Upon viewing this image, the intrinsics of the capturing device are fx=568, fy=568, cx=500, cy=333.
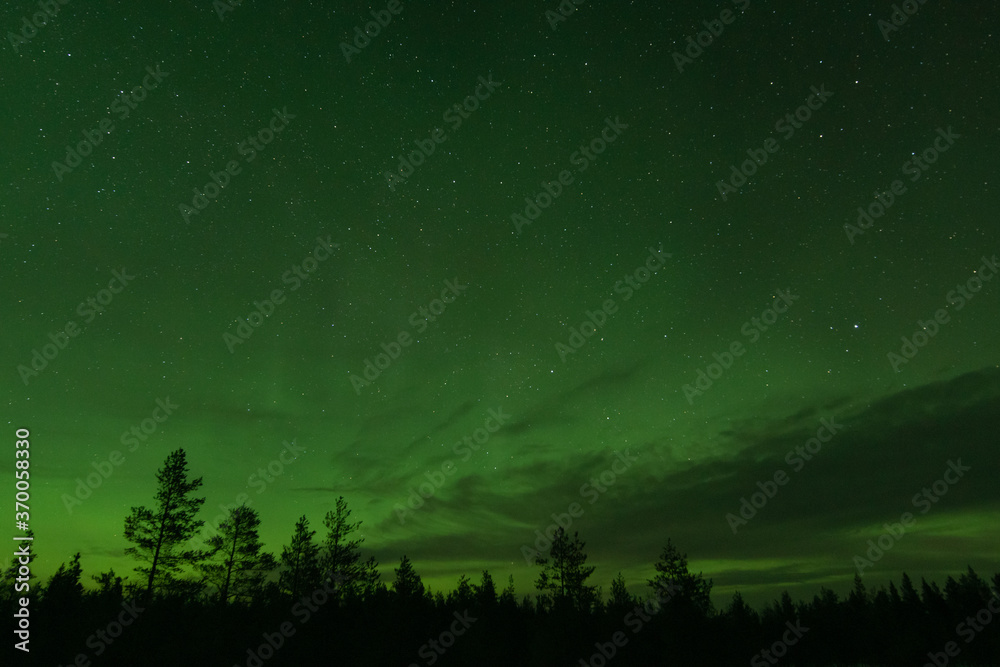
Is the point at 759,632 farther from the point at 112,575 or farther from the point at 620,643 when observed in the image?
the point at 112,575

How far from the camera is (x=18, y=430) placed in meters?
17.0

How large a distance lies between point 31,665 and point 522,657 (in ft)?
63.2

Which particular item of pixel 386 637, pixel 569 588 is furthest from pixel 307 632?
pixel 569 588

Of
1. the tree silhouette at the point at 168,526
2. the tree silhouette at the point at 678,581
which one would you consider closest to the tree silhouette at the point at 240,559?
the tree silhouette at the point at 168,526
